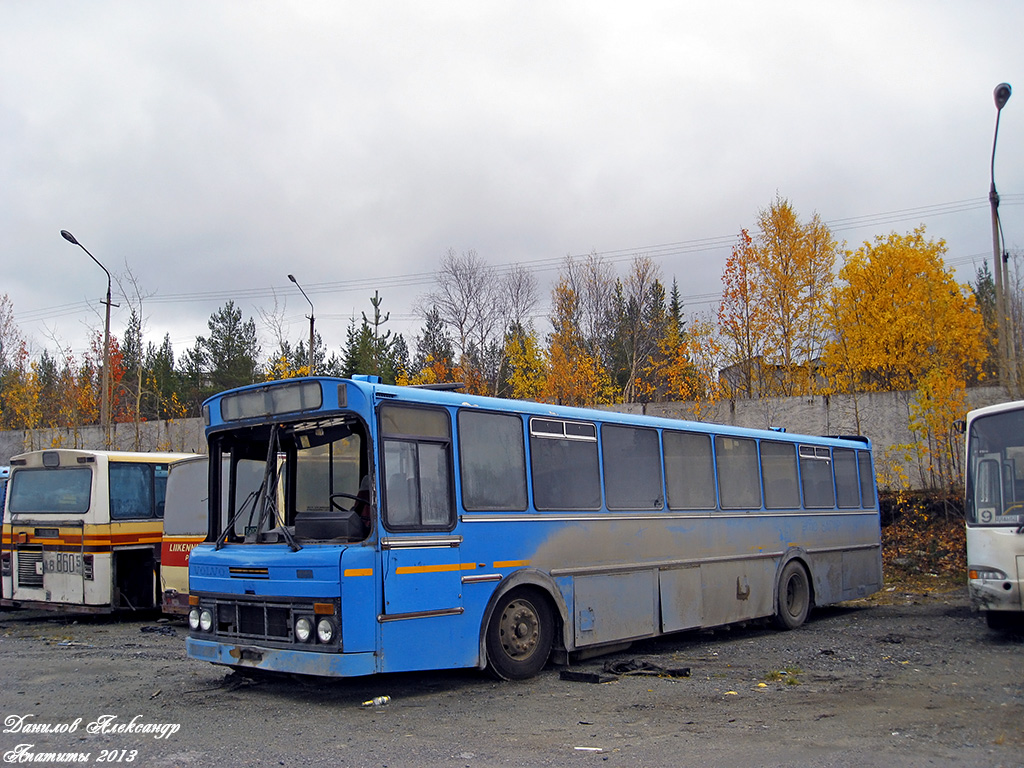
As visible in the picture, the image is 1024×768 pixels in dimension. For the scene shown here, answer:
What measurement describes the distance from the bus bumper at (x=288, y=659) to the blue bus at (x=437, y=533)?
14mm

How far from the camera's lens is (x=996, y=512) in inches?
436

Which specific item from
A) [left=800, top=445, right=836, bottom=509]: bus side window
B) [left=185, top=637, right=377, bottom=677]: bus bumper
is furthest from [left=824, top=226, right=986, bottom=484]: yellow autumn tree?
[left=185, top=637, right=377, bottom=677]: bus bumper

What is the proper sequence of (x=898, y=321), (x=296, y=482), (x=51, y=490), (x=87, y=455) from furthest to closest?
1. (x=898, y=321)
2. (x=51, y=490)
3. (x=87, y=455)
4. (x=296, y=482)

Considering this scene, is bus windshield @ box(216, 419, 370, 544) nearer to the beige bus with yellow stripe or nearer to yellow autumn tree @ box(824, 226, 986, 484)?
the beige bus with yellow stripe

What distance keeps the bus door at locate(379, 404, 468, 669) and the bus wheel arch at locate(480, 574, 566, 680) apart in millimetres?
492

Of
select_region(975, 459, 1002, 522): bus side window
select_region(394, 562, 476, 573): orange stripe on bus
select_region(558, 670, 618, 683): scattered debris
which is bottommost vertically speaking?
select_region(558, 670, 618, 683): scattered debris

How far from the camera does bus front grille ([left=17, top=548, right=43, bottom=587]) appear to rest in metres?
14.6

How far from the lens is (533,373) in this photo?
3912cm

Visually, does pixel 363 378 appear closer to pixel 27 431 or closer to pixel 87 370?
pixel 27 431

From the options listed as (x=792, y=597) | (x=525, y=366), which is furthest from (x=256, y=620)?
(x=525, y=366)

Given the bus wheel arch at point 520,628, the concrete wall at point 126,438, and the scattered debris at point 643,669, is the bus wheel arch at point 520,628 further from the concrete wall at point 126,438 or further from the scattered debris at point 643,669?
the concrete wall at point 126,438

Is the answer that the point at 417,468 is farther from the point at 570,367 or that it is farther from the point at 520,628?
the point at 570,367

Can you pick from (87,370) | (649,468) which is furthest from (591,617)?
(87,370)

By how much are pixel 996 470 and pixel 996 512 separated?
1.96 feet
